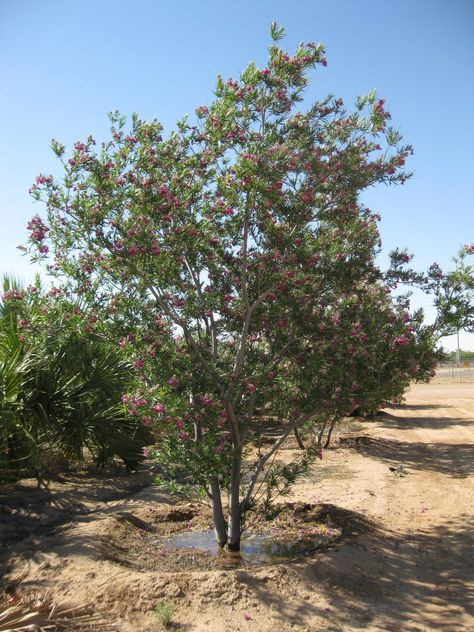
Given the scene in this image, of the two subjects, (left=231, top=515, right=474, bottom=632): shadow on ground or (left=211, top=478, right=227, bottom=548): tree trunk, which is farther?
(left=211, top=478, right=227, bottom=548): tree trunk

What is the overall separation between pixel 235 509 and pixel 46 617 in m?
2.42

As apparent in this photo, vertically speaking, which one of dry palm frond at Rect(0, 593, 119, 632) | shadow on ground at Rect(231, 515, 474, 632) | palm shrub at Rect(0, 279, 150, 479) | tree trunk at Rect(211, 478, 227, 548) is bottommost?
shadow on ground at Rect(231, 515, 474, 632)

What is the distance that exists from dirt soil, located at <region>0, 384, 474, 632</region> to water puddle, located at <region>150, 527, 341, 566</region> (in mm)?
275

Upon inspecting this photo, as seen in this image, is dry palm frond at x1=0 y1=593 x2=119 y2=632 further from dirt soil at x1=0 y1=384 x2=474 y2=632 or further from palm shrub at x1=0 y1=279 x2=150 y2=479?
palm shrub at x1=0 y1=279 x2=150 y2=479

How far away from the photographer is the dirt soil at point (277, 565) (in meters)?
4.88

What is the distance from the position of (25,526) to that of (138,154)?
15.3 ft

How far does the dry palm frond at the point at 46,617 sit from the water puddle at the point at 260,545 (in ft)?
6.20

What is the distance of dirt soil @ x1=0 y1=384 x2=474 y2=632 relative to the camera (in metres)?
4.88

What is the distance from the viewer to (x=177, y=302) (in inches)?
233

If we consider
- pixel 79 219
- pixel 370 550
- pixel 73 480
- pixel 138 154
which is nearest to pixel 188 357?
pixel 79 219

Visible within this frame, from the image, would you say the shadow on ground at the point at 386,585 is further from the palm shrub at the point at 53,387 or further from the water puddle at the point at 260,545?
the palm shrub at the point at 53,387

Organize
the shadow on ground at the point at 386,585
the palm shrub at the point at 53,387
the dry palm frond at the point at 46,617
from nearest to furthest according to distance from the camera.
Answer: the dry palm frond at the point at 46,617 < the shadow on ground at the point at 386,585 < the palm shrub at the point at 53,387

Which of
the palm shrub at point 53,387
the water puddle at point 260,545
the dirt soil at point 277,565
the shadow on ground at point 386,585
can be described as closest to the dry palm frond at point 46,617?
the dirt soil at point 277,565

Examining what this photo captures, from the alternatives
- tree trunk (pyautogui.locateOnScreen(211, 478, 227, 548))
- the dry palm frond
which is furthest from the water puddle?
the dry palm frond
